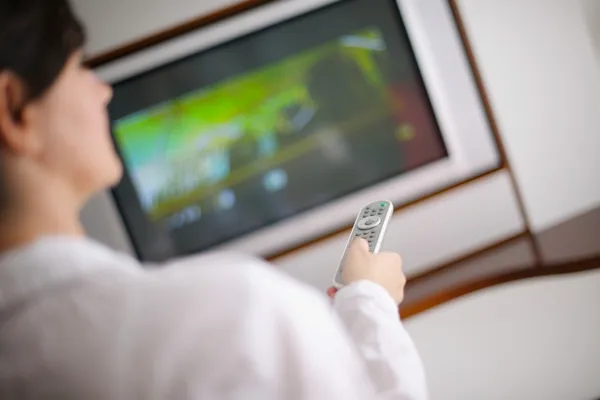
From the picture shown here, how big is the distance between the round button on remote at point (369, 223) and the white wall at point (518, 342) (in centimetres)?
38

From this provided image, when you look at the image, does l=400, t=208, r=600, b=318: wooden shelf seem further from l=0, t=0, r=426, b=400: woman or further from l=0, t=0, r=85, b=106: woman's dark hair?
l=0, t=0, r=85, b=106: woman's dark hair

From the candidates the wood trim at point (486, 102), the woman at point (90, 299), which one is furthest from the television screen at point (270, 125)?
the woman at point (90, 299)

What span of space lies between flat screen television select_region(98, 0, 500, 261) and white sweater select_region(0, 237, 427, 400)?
0.66 meters

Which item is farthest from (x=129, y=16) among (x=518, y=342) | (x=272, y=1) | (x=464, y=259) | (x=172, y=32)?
(x=518, y=342)

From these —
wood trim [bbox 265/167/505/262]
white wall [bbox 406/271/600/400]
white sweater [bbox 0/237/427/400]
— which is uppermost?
white sweater [bbox 0/237/427/400]

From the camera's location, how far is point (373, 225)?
38.2 inches

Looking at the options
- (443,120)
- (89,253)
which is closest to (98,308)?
(89,253)

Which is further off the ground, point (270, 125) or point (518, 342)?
point (270, 125)

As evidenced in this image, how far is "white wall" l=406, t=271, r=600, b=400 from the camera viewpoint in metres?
1.30

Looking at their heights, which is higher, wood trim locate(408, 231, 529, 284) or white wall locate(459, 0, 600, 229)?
white wall locate(459, 0, 600, 229)

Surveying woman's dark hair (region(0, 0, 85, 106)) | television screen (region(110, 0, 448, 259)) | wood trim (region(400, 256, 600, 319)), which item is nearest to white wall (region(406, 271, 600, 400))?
wood trim (region(400, 256, 600, 319))

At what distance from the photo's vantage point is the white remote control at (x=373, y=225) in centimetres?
92

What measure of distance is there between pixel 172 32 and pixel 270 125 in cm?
26

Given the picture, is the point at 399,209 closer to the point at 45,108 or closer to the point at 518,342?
the point at 518,342
